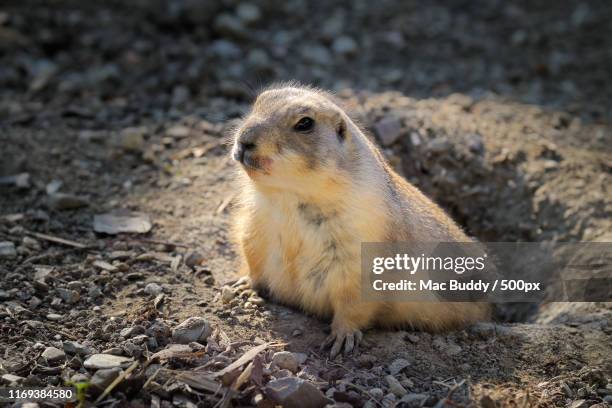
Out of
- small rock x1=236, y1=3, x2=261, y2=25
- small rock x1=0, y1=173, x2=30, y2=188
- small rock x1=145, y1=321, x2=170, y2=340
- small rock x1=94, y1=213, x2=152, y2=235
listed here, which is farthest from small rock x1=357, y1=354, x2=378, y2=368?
small rock x1=236, y1=3, x2=261, y2=25

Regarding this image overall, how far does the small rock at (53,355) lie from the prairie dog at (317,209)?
1.57m

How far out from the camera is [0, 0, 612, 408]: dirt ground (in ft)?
14.6

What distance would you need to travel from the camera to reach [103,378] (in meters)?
3.94

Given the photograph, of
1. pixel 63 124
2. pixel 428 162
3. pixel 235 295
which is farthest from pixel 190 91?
pixel 235 295

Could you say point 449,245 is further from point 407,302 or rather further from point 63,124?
point 63,124

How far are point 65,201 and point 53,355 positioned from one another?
218cm

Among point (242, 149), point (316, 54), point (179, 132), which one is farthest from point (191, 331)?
point (316, 54)

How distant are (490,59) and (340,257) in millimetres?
5669

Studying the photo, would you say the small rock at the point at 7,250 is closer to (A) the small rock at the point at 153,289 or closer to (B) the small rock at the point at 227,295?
(A) the small rock at the point at 153,289

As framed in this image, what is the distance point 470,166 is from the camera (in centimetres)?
715

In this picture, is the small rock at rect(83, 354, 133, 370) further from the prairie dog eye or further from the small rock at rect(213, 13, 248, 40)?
the small rock at rect(213, 13, 248, 40)

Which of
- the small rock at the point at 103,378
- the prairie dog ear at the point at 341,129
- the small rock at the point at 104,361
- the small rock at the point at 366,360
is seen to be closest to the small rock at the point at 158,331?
the small rock at the point at 104,361

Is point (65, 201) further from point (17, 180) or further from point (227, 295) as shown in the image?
point (227, 295)

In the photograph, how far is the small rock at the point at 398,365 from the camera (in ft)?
15.3
